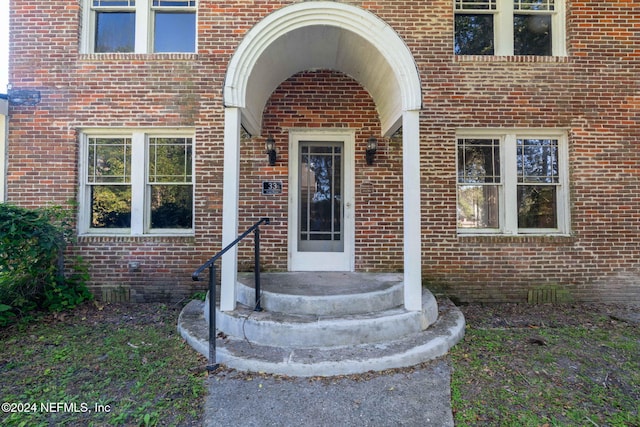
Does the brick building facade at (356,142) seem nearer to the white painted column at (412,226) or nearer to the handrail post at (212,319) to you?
the white painted column at (412,226)

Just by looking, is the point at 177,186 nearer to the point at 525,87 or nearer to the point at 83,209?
the point at 83,209

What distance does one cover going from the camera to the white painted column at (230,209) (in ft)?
11.9

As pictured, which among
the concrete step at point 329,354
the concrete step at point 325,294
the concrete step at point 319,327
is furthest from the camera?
the concrete step at point 325,294

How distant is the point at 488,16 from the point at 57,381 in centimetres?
684

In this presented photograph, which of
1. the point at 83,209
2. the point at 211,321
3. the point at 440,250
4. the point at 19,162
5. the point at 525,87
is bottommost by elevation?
the point at 211,321

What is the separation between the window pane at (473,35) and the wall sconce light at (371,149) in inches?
74.3

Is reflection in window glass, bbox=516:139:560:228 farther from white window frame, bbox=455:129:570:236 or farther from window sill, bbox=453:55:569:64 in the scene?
window sill, bbox=453:55:569:64

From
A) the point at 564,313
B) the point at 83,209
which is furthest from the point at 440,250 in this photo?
the point at 83,209

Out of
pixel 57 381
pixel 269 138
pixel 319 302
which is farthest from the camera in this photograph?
pixel 269 138

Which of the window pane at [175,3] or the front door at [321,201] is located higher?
the window pane at [175,3]

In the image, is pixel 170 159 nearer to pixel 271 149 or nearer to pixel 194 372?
pixel 271 149

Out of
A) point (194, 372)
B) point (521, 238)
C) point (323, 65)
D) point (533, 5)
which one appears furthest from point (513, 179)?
point (194, 372)

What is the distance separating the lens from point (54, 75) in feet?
16.0

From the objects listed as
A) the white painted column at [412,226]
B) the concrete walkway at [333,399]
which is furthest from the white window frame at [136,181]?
the white painted column at [412,226]
